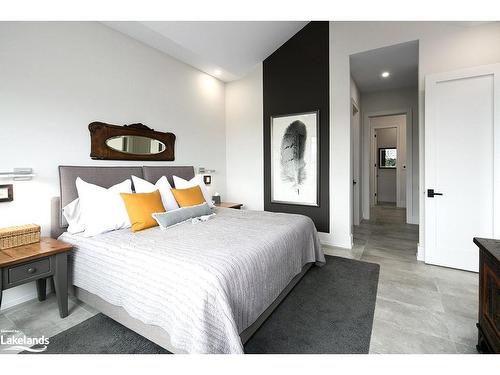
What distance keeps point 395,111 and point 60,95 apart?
584cm

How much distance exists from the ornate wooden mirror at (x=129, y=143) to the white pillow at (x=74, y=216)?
2.08ft

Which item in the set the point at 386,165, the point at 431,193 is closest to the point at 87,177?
the point at 431,193

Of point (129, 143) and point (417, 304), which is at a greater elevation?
point (129, 143)

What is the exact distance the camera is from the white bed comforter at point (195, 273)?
1291mm

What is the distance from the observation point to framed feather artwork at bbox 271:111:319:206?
12.9ft

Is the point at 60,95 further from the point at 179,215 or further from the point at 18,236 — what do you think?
the point at 179,215

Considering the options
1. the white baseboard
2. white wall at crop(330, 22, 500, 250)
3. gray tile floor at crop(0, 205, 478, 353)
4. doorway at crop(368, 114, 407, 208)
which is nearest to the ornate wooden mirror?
gray tile floor at crop(0, 205, 478, 353)

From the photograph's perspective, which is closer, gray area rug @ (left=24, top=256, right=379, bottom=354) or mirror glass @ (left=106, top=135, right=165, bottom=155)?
gray area rug @ (left=24, top=256, right=379, bottom=354)

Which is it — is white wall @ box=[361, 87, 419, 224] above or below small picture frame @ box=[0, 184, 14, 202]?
above

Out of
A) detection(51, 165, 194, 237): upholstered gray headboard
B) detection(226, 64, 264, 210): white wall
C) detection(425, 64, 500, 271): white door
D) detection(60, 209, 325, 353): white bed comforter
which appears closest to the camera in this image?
detection(60, 209, 325, 353): white bed comforter

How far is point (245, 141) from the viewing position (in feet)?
15.3

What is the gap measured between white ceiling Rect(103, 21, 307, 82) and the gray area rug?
10.3 ft

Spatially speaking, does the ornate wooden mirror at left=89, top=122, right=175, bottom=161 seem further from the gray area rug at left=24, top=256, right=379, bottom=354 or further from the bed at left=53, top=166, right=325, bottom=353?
the gray area rug at left=24, top=256, right=379, bottom=354
